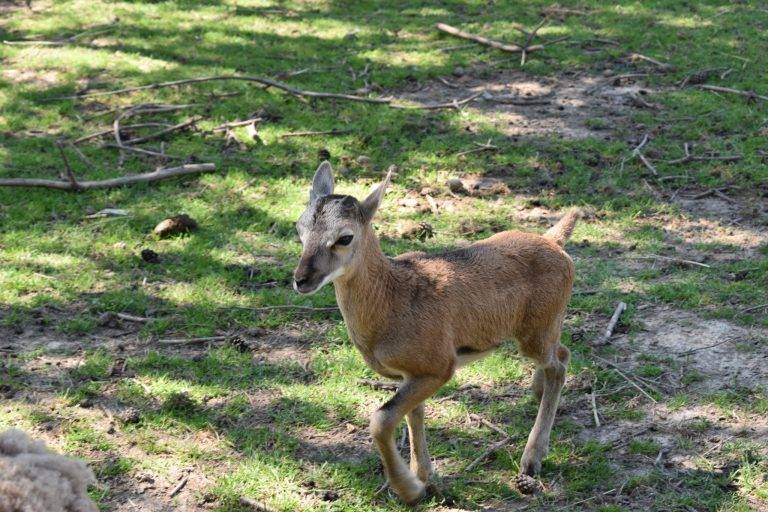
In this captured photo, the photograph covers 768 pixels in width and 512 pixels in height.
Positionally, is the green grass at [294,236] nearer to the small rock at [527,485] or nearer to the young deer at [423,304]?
the small rock at [527,485]

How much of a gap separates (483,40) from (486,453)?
7.70m

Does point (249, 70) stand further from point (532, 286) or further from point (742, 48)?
point (532, 286)

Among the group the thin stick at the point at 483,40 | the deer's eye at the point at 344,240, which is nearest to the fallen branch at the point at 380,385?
the deer's eye at the point at 344,240

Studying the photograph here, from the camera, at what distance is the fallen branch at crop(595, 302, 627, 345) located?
709 cm

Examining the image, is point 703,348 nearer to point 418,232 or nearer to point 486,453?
point 486,453

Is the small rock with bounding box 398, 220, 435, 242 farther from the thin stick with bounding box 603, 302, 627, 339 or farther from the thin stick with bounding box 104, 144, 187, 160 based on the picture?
the thin stick with bounding box 104, 144, 187, 160

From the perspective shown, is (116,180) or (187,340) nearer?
(187,340)

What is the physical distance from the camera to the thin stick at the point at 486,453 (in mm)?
5898

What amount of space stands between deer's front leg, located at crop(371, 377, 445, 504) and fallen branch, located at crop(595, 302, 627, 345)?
2.02m

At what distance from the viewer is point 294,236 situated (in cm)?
875

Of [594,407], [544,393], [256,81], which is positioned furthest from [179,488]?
[256,81]

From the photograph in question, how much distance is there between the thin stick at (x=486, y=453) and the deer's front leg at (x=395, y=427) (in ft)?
1.68

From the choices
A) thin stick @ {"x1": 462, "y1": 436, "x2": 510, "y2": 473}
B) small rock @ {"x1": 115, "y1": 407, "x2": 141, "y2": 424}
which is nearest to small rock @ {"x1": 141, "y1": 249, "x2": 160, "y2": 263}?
small rock @ {"x1": 115, "y1": 407, "x2": 141, "y2": 424}

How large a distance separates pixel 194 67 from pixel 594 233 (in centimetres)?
564
